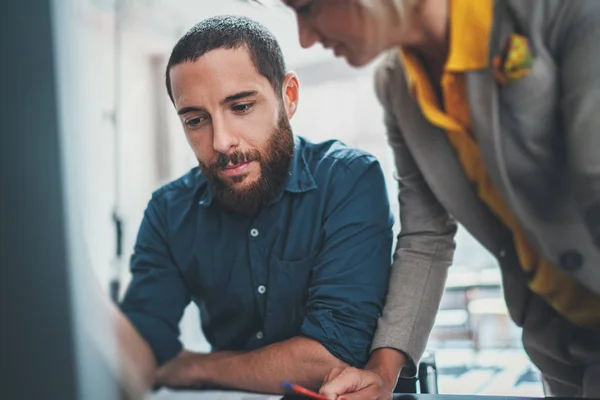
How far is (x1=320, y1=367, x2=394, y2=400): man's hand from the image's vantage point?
62 cm

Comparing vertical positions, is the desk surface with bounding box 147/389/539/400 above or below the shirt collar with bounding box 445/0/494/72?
below

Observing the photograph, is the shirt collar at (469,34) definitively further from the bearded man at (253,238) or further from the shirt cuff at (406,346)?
the shirt cuff at (406,346)

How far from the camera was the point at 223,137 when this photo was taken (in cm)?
58

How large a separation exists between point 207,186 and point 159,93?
0.10m

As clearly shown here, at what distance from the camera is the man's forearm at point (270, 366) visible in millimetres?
618

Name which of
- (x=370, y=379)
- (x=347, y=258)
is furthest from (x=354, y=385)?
(x=347, y=258)

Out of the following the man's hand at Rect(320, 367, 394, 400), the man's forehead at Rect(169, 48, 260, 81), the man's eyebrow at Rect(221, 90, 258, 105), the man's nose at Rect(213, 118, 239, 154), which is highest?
the man's forehead at Rect(169, 48, 260, 81)

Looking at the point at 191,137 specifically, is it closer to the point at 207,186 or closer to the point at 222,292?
the point at 207,186

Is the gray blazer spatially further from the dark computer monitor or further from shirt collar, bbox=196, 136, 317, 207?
the dark computer monitor

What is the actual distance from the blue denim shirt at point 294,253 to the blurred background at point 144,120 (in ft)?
0.07

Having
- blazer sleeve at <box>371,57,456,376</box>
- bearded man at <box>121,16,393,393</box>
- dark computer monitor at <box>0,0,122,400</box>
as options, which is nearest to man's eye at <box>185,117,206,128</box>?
bearded man at <box>121,16,393,393</box>

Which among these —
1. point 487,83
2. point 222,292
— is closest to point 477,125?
point 487,83

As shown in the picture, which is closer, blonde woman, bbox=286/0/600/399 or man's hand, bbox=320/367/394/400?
blonde woman, bbox=286/0/600/399

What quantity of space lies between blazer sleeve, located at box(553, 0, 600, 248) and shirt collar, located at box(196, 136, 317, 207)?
0.24 m
